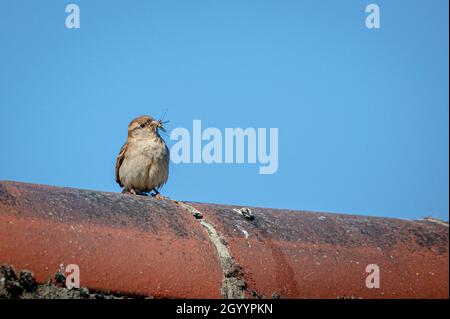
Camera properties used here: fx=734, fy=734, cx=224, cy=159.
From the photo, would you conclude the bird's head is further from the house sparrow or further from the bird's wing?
the bird's wing

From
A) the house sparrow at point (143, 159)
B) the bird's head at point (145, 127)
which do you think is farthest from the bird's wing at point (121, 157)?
the bird's head at point (145, 127)

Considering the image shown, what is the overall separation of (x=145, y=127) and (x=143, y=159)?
0.52 meters

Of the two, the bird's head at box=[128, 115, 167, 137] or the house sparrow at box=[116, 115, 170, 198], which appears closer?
the house sparrow at box=[116, 115, 170, 198]

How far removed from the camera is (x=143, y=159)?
28.3ft

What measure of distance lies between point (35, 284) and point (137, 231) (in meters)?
0.65

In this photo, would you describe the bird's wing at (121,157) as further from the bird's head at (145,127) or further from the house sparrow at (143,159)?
the bird's head at (145,127)

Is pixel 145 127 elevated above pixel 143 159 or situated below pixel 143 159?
above

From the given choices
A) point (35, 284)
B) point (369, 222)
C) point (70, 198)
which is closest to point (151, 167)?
point (369, 222)

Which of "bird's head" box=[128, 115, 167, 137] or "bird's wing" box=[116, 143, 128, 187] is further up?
"bird's head" box=[128, 115, 167, 137]

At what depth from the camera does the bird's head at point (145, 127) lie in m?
8.94

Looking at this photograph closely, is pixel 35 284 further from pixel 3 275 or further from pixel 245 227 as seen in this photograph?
pixel 245 227

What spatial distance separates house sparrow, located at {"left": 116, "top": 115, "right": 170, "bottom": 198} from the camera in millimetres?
8625

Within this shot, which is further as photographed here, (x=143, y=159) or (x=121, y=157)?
(x=121, y=157)

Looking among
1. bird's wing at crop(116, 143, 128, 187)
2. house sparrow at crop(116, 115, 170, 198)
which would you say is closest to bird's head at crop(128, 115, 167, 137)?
house sparrow at crop(116, 115, 170, 198)
